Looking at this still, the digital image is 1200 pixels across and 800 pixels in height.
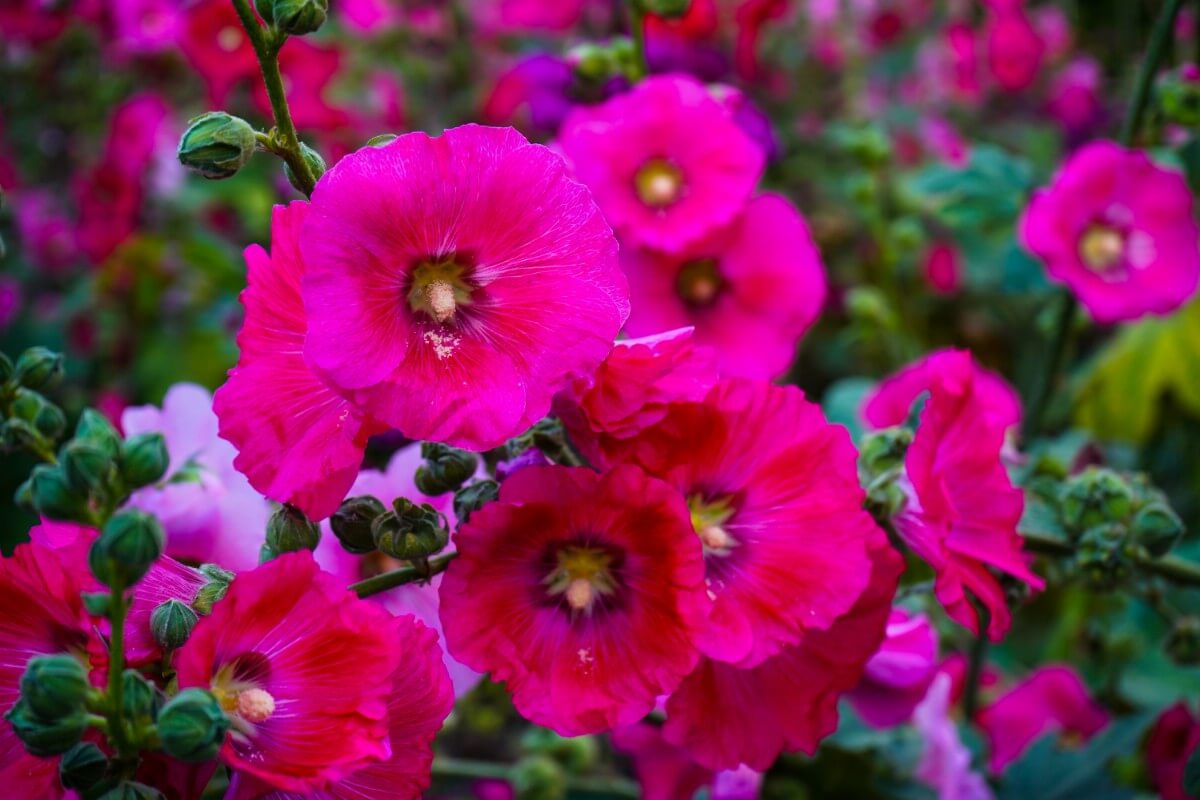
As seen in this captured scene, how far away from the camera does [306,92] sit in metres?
1.38

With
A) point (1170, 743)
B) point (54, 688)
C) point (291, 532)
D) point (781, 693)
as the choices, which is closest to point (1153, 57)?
point (1170, 743)

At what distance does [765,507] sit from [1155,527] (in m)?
0.25

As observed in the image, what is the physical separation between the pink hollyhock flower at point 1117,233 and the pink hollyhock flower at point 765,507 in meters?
0.52

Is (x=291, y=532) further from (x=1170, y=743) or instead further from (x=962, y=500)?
(x=1170, y=743)

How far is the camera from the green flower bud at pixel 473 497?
488 millimetres

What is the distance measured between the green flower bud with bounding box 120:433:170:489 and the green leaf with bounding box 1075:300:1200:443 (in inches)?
50.2

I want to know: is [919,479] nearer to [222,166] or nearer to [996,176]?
[222,166]

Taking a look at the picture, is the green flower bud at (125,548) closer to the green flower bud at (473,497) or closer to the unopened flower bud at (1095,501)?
the green flower bud at (473,497)

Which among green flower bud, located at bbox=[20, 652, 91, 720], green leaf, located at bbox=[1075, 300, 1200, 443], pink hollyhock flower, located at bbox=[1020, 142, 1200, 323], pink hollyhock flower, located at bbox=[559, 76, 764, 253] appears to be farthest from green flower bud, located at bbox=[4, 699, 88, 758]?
green leaf, located at bbox=[1075, 300, 1200, 443]

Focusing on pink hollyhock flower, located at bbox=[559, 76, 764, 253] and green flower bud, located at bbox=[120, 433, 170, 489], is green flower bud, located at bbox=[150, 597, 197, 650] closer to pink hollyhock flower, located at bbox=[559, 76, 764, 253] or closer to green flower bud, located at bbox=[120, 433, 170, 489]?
green flower bud, located at bbox=[120, 433, 170, 489]

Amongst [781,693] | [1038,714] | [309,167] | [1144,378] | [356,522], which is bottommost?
[1144,378]

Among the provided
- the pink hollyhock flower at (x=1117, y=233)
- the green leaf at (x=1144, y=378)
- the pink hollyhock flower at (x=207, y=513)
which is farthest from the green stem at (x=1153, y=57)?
the pink hollyhock flower at (x=207, y=513)

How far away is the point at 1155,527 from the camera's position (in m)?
0.62

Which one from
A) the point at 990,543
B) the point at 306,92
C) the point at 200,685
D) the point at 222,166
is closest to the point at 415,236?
the point at 222,166
